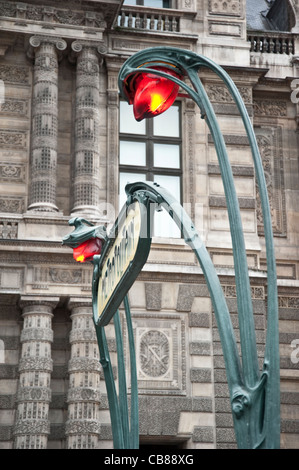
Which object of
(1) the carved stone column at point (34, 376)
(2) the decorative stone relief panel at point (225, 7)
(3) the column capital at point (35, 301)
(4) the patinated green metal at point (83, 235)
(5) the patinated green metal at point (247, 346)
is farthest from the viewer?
(2) the decorative stone relief panel at point (225, 7)

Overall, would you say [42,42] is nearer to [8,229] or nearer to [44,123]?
[44,123]

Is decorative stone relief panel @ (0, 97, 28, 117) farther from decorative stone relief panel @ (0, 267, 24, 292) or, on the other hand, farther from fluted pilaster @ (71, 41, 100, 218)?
decorative stone relief panel @ (0, 267, 24, 292)

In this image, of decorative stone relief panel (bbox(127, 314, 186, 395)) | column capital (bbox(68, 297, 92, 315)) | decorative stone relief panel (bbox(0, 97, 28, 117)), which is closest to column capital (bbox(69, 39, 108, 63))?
decorative stone relief panel (bbox(0, 97, 28, 117))

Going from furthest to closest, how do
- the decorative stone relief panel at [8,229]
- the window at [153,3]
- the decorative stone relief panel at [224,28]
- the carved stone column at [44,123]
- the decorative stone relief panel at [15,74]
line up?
the window at [153,3] → the decorative stone relief panel at [224,28] → the decorative stone relief panel at [15,74] → the carved stone column at [44,123] → the decorative stone relief panel at [8,229]

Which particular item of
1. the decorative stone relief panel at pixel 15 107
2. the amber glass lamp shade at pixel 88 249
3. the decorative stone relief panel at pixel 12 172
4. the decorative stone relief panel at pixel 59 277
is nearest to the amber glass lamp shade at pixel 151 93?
the amber glass lamp shade at pixel 88 249

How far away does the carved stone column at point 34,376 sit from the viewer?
15.0 metres

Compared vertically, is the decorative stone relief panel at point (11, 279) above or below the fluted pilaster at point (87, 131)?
below

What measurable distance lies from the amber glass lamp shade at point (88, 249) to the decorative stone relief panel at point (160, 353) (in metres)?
Answer: 7.02

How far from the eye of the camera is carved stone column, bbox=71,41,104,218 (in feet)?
55.0

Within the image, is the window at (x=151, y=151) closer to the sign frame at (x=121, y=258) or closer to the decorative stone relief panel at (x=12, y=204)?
the decorative stone relief panel at (x=12, y=204)

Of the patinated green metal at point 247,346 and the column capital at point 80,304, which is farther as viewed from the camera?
the column capital at point 80,304

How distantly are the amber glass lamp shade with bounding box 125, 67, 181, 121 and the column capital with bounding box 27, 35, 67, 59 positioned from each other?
11.0 metres

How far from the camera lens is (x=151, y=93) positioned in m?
6.88
